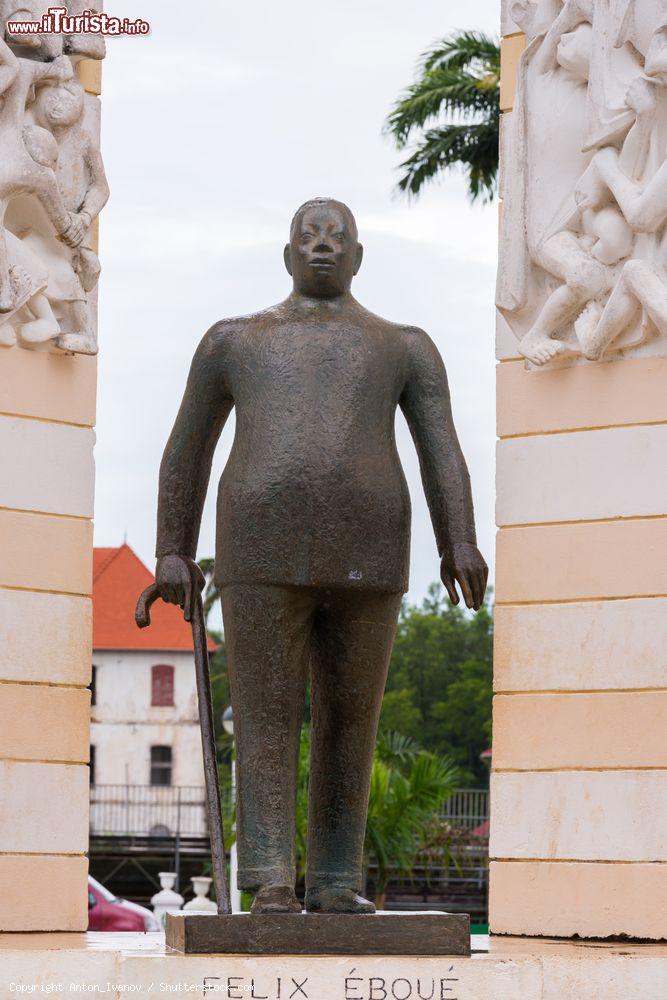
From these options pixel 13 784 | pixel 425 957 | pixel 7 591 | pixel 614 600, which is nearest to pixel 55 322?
pixel 7 591

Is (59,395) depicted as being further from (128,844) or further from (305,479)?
(128,844)

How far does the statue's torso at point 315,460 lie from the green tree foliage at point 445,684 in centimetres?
4278

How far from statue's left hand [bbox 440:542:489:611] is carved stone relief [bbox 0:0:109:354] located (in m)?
2.90

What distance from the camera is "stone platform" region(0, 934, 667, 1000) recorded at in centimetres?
510

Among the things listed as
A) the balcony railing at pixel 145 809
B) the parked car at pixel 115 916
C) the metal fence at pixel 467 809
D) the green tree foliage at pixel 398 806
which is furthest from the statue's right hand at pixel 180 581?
the balcony railing at pixel 145 809

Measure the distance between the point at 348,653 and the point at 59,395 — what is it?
9.41ft

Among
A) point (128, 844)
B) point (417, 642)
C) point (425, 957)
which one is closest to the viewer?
point (425, 957)

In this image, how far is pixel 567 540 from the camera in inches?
306

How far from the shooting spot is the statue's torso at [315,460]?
5406mm

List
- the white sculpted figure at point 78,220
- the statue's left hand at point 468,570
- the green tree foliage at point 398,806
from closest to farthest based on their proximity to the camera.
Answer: the statue's left hand at point 468,570
the white sculpted figure at point 78,220
the green tree foliage at point 398,806

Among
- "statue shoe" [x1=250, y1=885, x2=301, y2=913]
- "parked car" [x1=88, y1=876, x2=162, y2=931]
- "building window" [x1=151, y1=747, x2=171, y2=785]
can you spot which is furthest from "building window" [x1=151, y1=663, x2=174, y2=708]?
"statue shoe" [x1=250, y1=885, x2=301, y2=913]

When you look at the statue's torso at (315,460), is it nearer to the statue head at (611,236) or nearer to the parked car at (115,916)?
the statue head at (611,236)

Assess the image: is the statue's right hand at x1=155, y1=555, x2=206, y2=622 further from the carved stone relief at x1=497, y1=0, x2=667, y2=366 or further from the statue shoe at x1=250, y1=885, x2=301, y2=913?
the carved stone relief at x1=497, y1=0, x2=667, y2=366

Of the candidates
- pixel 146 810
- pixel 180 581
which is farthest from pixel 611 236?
pixel 146 810
